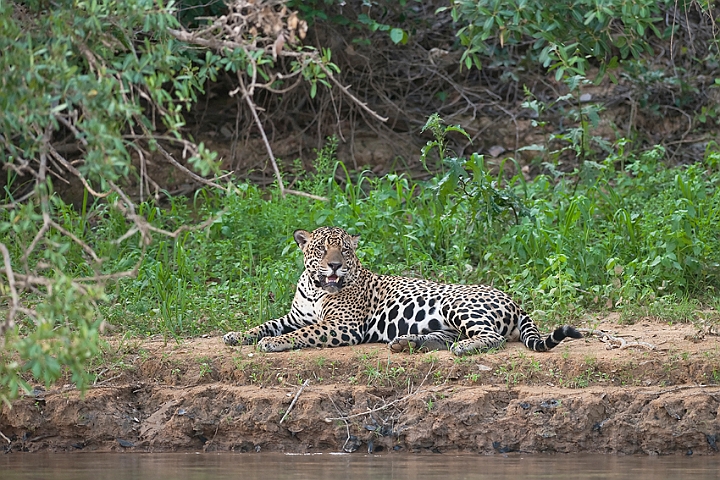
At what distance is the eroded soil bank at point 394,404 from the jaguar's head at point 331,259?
31.4 inches

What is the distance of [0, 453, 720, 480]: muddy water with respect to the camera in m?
6.03

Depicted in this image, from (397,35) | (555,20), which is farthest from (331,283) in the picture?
(397,35)

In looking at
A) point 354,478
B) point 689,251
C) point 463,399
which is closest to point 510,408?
point 463,399

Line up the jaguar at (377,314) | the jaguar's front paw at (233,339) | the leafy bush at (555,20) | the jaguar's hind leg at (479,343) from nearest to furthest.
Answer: the leafy bush at (555,20) < the jaguar's hind leg at (479,343) < the jaguar at (377,314) < the jaguar's front paw at (233,339)

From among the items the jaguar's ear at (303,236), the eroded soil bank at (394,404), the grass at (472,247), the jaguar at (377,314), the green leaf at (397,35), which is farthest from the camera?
the green leaf at (397,35)

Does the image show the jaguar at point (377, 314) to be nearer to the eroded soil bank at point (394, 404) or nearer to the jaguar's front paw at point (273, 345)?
the jaguar's front paw at point (273, 345)

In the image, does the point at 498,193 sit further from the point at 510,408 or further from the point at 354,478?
the point at 354,478

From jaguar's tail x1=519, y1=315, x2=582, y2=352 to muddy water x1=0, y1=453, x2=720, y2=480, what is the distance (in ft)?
2.85

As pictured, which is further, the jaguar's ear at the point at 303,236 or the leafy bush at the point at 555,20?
the jaguar's ear at the point at 303,236

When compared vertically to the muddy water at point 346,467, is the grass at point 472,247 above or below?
above

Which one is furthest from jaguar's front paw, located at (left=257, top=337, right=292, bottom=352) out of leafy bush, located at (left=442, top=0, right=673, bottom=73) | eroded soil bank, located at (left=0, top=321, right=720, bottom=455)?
leafy bush, located at (left=442, top=0, right=673, bottom=73)

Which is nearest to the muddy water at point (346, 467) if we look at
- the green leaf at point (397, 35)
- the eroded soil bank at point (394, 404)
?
the eroded soil bank at point (394, 404)

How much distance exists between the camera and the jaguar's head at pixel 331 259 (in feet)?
27.2

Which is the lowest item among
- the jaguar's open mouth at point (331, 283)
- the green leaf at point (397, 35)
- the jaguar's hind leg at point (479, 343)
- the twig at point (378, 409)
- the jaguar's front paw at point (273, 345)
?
the twig at point (378, 409)
